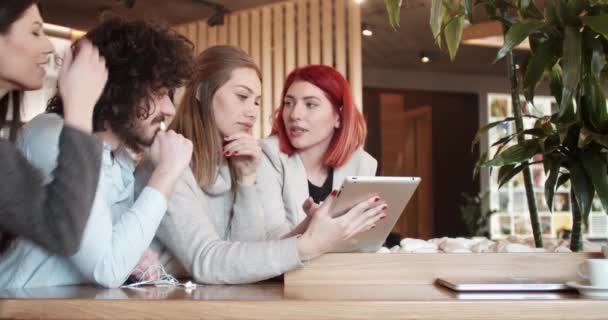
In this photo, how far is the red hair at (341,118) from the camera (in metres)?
2.44

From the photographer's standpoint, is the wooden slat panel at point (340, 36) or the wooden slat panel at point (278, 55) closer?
the wooden slat panel at point (340, 36)

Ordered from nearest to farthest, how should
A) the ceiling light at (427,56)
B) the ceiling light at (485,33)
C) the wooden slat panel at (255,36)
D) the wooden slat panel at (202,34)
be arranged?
1. the ceiling light at (485,33)
2. the wooden slat panel at (255,36)
3. the wooden slat panel at (202,34)
4. the ceiling light at (427,56)

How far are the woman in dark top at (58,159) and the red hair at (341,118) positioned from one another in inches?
53.8

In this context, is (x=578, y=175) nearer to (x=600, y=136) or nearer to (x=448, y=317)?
(x=600, y=136)

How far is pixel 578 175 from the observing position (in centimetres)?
170

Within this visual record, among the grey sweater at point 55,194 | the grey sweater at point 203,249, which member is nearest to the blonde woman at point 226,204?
the grey sweater at point 203,249

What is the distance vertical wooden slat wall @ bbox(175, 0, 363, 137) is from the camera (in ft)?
15.5

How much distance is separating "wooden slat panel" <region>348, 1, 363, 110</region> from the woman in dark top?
354 cm

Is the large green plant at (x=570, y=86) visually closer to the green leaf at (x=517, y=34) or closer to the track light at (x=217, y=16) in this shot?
the green leaf at (x=517, y=34)

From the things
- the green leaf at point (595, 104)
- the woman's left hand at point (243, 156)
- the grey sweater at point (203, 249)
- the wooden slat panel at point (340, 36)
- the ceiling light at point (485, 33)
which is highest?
the wooden slat panel at point (340, 36)

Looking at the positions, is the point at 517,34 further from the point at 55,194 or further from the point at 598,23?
the point at 55,194

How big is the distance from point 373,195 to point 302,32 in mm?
3785

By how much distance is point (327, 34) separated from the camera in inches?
188

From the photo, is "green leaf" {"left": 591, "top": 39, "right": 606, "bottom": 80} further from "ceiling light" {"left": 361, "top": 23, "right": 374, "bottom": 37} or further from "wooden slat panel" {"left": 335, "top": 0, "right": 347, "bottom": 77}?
"ceiling light" {"left": 361, "top": 23, "right": 374, "bottom": 37}
